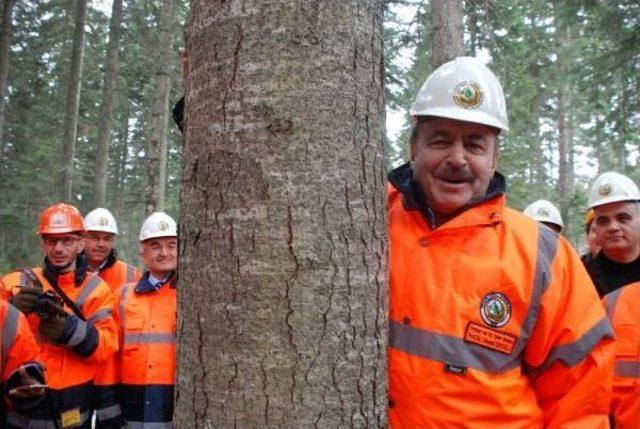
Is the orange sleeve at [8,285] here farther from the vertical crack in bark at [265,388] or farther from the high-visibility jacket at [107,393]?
the vertical crack in bark at [265,388]

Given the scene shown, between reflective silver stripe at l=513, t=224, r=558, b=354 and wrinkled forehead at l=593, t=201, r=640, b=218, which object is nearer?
reflective silver stripe at l=513, t=224, r=558, b=354

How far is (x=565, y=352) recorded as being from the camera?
1823mm

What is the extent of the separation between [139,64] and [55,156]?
14.9ft

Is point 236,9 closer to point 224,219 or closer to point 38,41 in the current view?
point 224,219

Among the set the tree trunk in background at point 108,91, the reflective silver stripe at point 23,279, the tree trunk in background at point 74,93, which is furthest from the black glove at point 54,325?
the tree trunk in background at point 108,91

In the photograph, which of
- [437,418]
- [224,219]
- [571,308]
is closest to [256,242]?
[224,219]

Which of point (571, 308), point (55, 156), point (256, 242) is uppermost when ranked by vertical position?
point (55, 156)

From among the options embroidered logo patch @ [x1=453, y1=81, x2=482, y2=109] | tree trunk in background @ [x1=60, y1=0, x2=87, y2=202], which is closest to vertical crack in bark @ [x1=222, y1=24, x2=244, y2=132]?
embroidered logo patch @ [x1=453, y1=81, x2=482, y2=109]

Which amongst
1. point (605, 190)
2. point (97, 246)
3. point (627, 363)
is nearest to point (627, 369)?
point (627, 363)

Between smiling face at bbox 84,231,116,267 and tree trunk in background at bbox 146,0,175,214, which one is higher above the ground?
tree trunk in background at bbox 146,0,175,214

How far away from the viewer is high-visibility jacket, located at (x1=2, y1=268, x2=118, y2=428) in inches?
167

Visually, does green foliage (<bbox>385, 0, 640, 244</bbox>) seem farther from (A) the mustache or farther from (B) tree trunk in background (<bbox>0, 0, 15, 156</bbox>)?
(B) tree trunk in background (<bbox>0, 0, 15, 156</bbox>)

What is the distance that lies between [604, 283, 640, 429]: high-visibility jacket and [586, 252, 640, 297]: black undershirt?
1.03m

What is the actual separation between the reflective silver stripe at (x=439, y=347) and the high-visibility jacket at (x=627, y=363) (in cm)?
147
